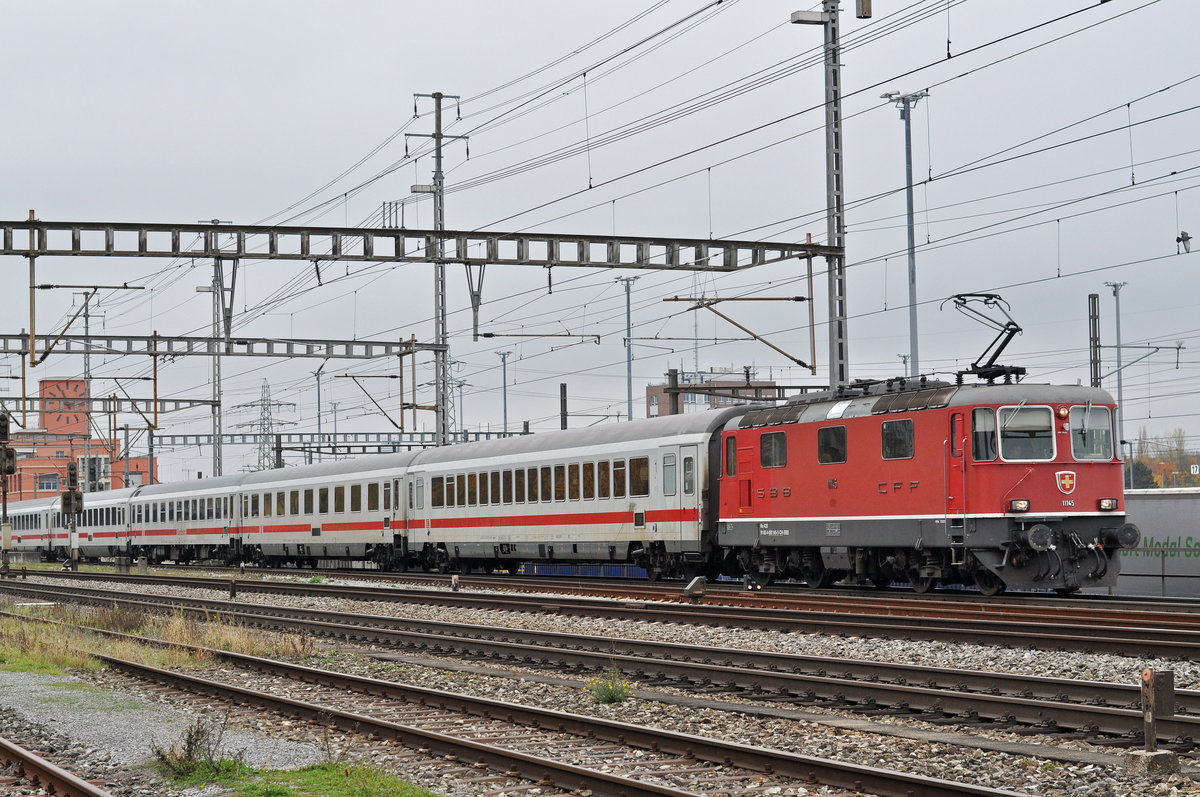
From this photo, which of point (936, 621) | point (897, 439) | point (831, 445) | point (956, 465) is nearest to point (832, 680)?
point (936, 621)

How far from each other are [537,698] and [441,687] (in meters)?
1.56

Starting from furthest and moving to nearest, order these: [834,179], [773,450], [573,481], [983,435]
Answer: [573,481], [834,179], [773,450], [983,435]

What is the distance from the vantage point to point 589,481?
3114 centimetres

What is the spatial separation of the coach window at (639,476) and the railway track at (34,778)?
1887 cm

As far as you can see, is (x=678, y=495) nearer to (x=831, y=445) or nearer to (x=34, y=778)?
(x=831, y=445)

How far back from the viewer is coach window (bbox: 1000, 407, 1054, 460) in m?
21.5

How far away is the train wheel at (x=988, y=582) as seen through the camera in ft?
72.5

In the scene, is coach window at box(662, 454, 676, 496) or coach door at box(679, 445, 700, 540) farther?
coach window at box(662, 454, 676, 496)

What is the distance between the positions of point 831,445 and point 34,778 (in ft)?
53.3

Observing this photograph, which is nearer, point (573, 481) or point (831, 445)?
point (831, 445)

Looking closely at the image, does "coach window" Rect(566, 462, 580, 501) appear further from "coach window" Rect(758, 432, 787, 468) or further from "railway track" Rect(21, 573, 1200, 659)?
"coach window" Rect(758, 432, 787, 468)

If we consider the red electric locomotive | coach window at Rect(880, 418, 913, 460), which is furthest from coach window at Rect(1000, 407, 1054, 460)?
coach window at Rect(880, 418, 913, 460)

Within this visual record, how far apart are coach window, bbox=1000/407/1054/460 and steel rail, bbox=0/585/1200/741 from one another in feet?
25.5

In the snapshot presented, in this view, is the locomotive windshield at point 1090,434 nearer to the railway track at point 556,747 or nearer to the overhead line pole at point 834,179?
the overhead line pole at point 834,179
